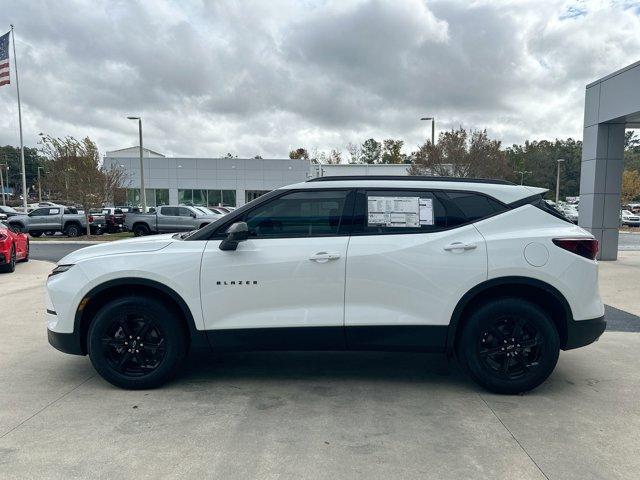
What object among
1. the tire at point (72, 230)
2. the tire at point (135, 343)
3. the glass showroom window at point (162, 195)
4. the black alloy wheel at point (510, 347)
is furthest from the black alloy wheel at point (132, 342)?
the glass showroom window at point (162, 195)

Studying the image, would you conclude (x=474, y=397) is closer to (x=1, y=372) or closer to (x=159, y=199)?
(x=1, y=372)

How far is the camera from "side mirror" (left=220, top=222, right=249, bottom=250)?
377 cm

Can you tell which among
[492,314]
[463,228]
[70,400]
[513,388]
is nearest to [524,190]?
[463,228]

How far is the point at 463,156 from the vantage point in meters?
23.2

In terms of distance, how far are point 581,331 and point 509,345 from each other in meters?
0.61

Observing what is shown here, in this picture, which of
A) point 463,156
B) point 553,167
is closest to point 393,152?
point 553,167

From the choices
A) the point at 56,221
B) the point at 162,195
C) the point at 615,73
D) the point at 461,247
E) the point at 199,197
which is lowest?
the point at 56,221

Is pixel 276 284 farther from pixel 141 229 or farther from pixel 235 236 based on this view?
pixel 141 229

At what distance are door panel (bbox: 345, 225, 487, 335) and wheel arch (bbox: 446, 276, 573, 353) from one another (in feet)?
0.23

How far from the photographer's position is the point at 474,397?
3.90 meters

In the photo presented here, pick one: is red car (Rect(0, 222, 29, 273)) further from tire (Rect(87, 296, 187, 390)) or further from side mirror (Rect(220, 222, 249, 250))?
side mirror (Rect(220, 222, 249, 250))

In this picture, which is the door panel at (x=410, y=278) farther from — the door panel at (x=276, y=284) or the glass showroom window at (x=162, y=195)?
the glass showroom window at (x=162, y=195)

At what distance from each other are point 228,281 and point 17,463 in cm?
180

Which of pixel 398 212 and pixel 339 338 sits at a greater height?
pixel 398 212
